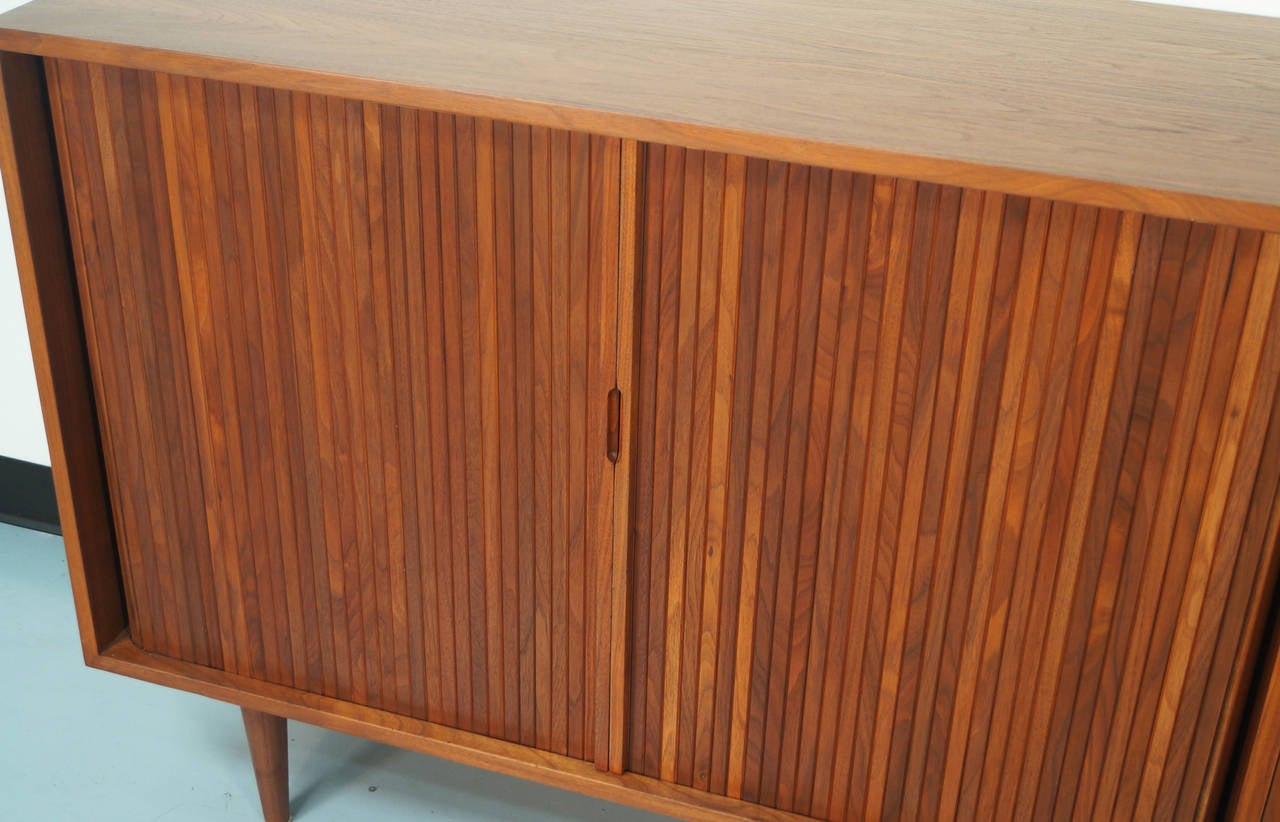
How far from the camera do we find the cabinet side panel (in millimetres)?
1288

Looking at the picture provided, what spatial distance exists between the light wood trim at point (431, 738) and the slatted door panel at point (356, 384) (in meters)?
0.01

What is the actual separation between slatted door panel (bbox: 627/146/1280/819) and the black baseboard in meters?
1.24

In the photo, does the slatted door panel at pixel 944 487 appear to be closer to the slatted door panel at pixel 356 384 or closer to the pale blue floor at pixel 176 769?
the slatted door panel at pixel 356 384

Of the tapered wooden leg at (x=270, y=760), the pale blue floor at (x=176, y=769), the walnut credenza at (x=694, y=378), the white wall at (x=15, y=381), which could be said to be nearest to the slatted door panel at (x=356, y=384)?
the walnut credenza at (x=694, y=378)

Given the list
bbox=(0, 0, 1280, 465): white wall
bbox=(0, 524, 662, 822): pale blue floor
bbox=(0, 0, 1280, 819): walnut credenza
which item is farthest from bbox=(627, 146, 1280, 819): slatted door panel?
bbox=(0, 0, 1280, 465): white wall

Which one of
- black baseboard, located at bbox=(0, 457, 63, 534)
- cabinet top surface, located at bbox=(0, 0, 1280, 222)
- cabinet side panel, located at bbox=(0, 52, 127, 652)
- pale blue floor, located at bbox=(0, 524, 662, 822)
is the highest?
cabinet top surface, located at bbox=(0, 0, 1280, 222)

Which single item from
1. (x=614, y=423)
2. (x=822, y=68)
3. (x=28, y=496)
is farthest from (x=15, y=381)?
(x=822, y=68)

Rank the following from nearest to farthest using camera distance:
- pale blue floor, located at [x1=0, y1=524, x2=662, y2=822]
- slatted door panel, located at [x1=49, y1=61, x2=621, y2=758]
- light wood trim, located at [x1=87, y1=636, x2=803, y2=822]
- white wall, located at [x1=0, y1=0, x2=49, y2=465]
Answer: slatted door panel, located at [x1=49, y1=61, x2=621, y2=758], light wood trim, located at [x1=87, y1=636, x2=803, y2=822], pale blue floor, located at [x1=0, y1=524, x2=662, y2=822], white wall, located at [x1=0, y1=0, x2=49, y2=465]

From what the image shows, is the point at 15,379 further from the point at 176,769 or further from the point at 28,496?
the point at 176,769

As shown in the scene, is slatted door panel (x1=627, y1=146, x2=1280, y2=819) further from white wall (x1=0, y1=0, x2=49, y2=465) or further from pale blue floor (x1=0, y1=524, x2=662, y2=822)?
white wall (x1=0, y1=0, x2=49, y2=465)

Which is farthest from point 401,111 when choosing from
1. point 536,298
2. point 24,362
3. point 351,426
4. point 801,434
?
point 24,362

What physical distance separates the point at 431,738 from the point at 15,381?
3.44 feet

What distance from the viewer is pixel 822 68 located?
4.05ft

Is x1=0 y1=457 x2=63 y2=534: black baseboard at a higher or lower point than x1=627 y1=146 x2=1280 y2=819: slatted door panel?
lower
